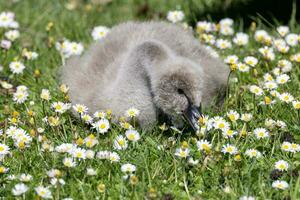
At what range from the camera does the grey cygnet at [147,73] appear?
4.34 metres

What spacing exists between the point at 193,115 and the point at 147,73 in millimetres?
430

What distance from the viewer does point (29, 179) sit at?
11.8 feet

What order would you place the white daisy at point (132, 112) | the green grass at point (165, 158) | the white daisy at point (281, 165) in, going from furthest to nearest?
the white daisy at point (132, 112) < the white daisy at point (281, 165) < the green grass at point (165, 158)

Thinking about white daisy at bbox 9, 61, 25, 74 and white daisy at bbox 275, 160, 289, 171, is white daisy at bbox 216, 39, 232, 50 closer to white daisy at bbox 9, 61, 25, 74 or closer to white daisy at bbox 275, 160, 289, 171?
white daisy at bbox 9, 61, 25, 74

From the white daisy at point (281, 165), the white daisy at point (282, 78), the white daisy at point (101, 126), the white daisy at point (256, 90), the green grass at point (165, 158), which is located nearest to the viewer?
the green grass at point (165, 158)

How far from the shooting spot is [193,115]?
4.30 m

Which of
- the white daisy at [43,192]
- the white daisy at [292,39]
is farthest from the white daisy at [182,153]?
the white daisy at [292,39]

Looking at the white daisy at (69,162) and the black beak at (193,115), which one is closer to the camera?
the white daisy at (69,162)

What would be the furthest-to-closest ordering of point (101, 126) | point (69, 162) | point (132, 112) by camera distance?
point (132, 112) → point (101, 126) → point (69, 162)

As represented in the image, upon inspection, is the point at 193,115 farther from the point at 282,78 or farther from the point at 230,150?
the point at 282,78

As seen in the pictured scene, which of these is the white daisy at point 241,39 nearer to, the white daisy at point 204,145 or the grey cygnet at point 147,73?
the grey cygnet at point 147,73

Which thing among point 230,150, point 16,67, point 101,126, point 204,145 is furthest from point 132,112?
point 16,67

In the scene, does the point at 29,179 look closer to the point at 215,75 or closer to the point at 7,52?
the point at 215,75

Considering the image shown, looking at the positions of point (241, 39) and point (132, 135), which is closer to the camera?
point (132, 135)
